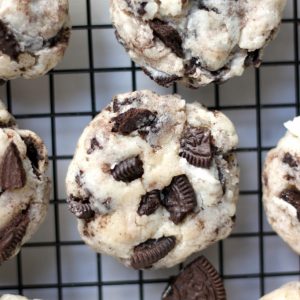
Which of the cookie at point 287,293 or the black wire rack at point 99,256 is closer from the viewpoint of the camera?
the cookie at point 287,293

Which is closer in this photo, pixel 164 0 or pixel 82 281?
pixel 164 0

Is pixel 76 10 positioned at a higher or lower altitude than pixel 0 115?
higher

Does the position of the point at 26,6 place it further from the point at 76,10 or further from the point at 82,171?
the point at 82,171

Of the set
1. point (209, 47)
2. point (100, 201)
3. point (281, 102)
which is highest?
point (209, 47)

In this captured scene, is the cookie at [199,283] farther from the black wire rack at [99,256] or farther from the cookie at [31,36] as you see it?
the cookie at [31,36]

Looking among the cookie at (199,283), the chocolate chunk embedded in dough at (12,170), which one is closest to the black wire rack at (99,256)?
the cookie at (199,283)

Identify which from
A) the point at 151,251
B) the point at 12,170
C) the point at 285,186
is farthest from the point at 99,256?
the point at 285,186

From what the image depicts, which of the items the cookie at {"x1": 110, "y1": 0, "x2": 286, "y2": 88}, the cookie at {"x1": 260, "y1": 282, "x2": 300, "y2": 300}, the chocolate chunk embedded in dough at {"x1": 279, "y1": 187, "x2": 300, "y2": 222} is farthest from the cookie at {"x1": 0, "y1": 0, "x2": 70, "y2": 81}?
the cookie at {"x1": 260, "y1": 282, "x2": 300, "y2": 300}

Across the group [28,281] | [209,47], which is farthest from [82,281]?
[209,47]
